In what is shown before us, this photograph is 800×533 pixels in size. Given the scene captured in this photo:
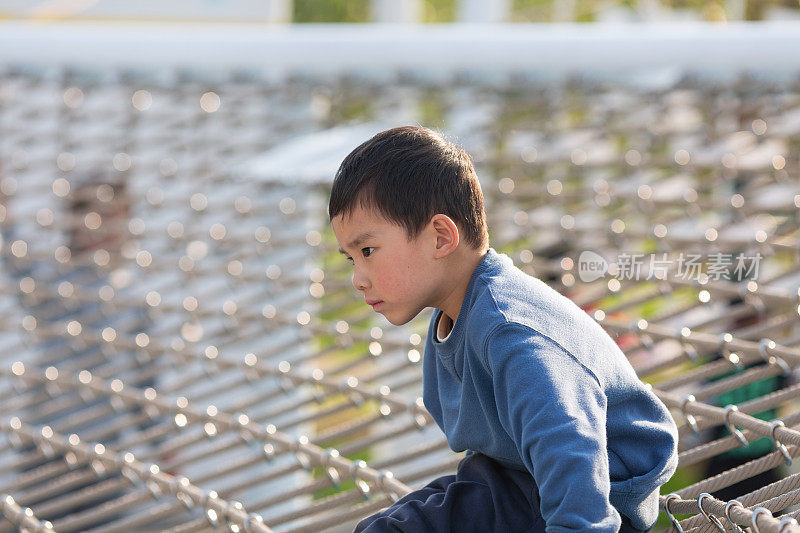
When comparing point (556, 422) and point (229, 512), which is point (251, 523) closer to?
point (229, 512)

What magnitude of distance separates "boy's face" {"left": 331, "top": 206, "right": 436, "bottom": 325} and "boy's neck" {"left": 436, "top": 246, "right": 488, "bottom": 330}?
2 centimetres

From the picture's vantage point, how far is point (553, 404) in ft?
2.30

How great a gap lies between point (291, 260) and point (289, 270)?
30 millimetres

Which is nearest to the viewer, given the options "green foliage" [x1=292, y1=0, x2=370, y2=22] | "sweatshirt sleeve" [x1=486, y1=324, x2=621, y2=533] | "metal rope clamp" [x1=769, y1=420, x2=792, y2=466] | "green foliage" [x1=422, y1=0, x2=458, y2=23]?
"sweatshirt sleeve" [x1=486, y1=324, x2=621, y2=533]

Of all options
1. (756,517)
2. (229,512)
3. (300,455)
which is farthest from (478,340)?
(300,455)

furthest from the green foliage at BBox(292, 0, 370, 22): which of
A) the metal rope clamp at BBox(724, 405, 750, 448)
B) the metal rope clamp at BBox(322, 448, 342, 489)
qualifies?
the metal rope clamp at BBox(724, 405, 750, 448)

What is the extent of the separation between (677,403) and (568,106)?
164 cm

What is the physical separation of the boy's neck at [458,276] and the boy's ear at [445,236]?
0.6 inches

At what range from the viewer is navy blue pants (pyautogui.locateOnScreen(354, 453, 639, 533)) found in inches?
32.8

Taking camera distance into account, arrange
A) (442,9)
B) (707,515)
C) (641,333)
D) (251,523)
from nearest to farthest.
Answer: (707,515) < (251,523) < (641,333) < (442,9)

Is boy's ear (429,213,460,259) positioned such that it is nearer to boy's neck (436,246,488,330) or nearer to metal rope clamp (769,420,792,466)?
boy's neck (436,246,488,330)

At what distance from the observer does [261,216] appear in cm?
289

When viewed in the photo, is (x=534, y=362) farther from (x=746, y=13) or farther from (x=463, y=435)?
(x=746, y=13)

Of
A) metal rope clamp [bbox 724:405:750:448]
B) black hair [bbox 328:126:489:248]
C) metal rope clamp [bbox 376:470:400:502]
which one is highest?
black hair [bbox 328:126:489:248]
